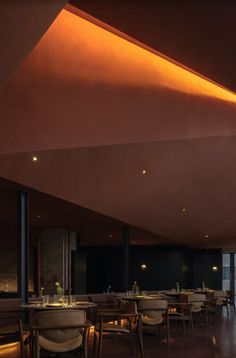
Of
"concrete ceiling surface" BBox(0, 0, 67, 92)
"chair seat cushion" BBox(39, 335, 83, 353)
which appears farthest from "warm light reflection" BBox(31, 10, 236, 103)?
"chair seat cushion" BBox(39, 335, 83, 353)

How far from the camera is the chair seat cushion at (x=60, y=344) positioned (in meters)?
5.69

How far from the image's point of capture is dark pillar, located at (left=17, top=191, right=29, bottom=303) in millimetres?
9898

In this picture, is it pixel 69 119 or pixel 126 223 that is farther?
pixel 126 223

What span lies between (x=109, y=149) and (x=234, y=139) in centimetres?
297

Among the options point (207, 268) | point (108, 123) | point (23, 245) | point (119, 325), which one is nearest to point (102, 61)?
point (108, 123)

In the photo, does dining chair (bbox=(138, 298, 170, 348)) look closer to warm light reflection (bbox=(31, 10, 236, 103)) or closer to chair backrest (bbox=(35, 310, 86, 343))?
chair backrest (bbox=(35, 310, 86, 343))

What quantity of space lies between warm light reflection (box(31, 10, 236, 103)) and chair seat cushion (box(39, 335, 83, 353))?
4.01 m

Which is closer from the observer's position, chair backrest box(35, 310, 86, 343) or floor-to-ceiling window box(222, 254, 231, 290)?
chair backrest box(35, 310, 86, 343)

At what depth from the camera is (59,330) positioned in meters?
5.75

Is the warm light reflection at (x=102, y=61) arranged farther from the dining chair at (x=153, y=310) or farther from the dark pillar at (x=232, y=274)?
the dark pillar at (x=232, y=274)

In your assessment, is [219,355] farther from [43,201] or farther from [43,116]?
[43,201]

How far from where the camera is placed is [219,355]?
24.0 ft

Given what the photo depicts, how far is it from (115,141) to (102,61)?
1614 mm

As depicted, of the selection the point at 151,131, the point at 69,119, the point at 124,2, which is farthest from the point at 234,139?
the point at 124,2
